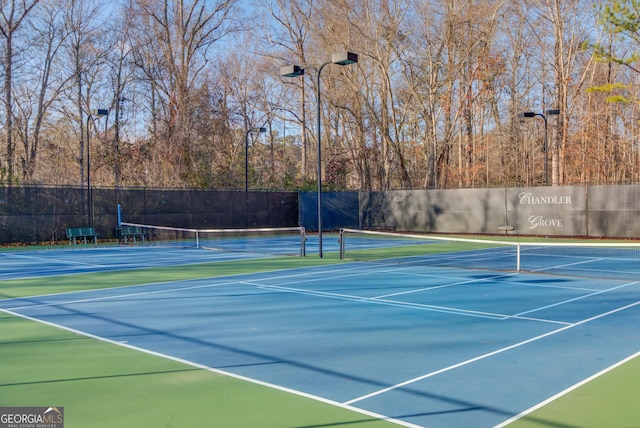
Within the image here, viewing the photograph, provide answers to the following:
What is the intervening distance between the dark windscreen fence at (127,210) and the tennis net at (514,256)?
31.1ft

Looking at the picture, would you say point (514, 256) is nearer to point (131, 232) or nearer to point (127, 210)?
point (131, 232)

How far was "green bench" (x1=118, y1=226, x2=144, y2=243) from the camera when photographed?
25.4 meters

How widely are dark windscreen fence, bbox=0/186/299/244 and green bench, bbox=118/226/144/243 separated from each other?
0.91 meters

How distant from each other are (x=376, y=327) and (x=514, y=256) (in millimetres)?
11740

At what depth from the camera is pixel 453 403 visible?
16.3 feet

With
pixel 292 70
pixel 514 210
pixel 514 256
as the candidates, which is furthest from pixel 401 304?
pixel 514 210

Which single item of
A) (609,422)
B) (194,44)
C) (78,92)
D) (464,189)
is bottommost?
(609,422)

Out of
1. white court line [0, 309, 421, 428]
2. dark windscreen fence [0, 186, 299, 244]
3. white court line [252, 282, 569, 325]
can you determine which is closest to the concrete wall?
dark windscreen fence [0, 186, 299, 244]

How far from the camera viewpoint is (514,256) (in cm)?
1853

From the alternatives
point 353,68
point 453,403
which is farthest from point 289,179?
point 453,403

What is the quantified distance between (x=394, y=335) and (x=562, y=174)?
31822mm

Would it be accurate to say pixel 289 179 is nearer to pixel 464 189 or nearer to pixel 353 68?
pixel 353 68

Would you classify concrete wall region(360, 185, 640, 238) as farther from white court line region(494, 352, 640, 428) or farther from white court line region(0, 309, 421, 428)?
white court line region(0, 309, 421, 428)

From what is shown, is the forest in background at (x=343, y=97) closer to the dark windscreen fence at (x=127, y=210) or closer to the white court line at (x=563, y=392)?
the dark windscreen fence at (x=127, y=210)
